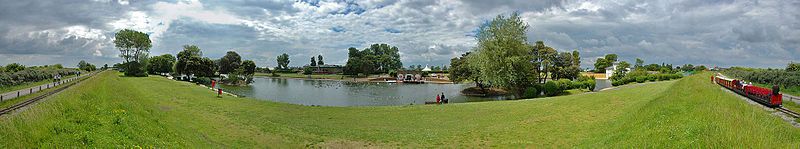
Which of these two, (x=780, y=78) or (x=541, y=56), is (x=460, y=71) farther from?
(x=780, y=78)

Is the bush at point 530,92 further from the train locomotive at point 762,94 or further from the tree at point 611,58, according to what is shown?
the tree at point 611,58

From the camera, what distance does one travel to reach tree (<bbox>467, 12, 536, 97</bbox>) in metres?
38.3

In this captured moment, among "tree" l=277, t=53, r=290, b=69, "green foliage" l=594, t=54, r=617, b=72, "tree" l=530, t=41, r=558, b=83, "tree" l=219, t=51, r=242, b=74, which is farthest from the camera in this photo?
"tree" l=277, t=53, r=290, b=69

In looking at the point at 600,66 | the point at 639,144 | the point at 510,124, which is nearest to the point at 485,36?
the point at 510,124

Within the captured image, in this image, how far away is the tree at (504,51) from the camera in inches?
1510

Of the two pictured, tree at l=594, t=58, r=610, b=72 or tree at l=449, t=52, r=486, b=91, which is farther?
tree at l=594, t=58, r=610, b=72

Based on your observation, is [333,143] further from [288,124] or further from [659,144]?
[659,144]

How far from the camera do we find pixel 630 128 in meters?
9.88

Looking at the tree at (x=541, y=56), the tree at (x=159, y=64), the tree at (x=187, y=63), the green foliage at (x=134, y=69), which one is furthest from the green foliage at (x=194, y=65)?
the tree at (x=541, y=56)

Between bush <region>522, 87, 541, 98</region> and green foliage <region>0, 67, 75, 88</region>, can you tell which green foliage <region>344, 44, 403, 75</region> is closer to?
green foliage <region>0, 67, 75, 88</region>

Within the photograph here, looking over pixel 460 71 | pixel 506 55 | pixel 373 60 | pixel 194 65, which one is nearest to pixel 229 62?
pixel 194 65

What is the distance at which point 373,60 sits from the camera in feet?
470

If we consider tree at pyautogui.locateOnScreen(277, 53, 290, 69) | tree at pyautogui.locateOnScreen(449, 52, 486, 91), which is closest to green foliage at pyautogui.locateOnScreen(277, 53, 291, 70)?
tree at pyautogui.locateOnScreen(277, 53, 290, 69)

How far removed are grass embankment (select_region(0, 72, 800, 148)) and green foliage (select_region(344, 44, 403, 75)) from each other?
102404mm
